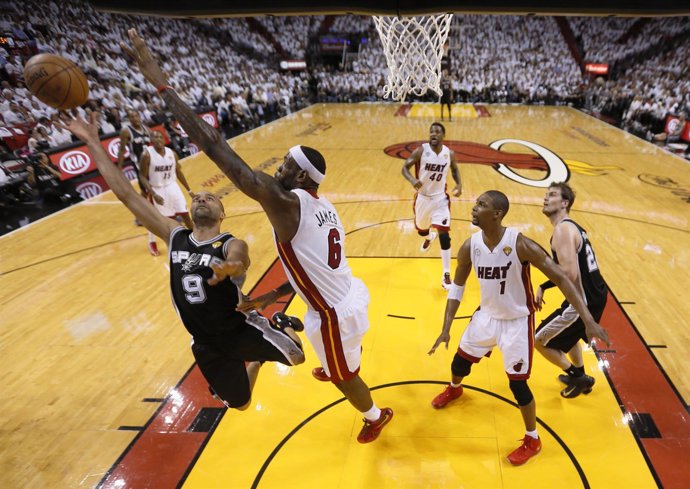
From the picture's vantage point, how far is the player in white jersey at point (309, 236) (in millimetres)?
2197

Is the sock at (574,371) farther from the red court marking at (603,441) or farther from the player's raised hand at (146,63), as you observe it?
the player's raised hand at (146,63)

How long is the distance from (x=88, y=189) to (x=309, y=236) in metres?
9.19

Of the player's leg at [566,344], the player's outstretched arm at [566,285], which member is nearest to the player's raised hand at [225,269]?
the player's outstretched arm at [566,285]

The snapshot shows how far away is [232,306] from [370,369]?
1.75 meters

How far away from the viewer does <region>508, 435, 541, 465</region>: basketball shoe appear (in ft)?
10.3

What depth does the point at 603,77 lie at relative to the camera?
24.0 m

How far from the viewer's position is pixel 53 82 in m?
3.16

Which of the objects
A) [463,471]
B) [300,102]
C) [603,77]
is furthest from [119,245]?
[603,77]

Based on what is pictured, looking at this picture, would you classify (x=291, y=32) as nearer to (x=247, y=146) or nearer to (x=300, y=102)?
(x=300, y=102)

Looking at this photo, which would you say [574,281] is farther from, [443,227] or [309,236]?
[443,227]

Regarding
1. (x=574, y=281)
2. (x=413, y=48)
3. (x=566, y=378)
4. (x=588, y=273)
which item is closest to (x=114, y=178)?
(x=574, y=281)

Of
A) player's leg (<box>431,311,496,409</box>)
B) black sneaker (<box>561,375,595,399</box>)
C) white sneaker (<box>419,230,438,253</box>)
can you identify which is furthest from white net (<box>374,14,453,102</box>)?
black sneaker (<box>561,375,595,399</box>)

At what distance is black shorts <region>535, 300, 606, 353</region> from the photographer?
362 inches

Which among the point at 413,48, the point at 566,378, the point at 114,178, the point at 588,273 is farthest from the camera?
the point at 413,48
